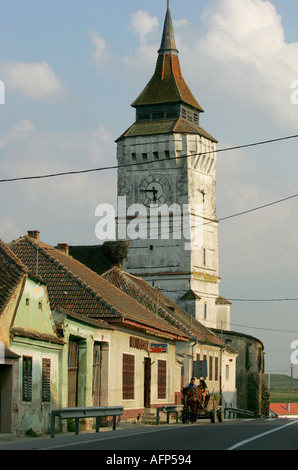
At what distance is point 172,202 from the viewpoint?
92750mm

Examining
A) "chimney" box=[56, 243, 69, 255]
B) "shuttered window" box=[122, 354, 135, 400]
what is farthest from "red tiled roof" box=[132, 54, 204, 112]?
"shuttered window" box=[122, 354, 135, 400]

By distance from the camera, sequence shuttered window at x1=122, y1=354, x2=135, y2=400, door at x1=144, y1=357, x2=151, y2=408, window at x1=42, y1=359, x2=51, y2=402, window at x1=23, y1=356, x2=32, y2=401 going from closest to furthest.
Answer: window at x1=23, y1=356, x2=32, y2=401, window at x1=42, y1=359, x2=51, y2=402, shuttered window at x1=122, y1=354, x2=135, y2=400, door at x1=144, y1=357, x2=151, y2=408

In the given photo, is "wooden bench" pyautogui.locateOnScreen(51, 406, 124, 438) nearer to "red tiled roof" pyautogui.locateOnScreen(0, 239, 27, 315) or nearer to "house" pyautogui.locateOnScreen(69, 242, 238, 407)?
"red tiled roof" pyautogui.locateOnScreen(0, 239, 27, 315)

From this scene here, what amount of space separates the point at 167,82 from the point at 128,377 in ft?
220

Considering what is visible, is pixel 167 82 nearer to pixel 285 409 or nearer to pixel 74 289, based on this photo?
pixel 285 409

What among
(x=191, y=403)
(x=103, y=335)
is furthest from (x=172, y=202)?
(x=103, y=335)

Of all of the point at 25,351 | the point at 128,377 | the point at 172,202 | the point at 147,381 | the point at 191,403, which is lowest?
the point at 191,403

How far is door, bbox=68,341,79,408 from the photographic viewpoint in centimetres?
2984

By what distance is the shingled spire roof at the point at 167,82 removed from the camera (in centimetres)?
9756

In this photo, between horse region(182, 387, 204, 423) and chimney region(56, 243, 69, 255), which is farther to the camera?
chimney region(56, 243, 69, 255)

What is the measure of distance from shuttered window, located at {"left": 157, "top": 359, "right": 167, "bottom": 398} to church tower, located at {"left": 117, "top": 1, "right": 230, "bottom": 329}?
4638 cm

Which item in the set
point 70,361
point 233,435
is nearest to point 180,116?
point 70,361

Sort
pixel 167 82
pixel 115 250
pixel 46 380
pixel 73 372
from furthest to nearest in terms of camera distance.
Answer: pixel 167 82 < pixel 115 250 < pixel 73 372 < pixel 46 380

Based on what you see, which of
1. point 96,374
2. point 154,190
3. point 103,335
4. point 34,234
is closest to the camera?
point 96,374
